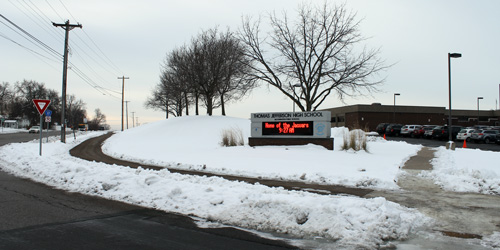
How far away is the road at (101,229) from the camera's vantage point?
4402 mm

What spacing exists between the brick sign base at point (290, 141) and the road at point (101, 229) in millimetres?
12577

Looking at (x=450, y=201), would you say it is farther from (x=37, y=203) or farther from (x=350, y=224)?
(x=37, y=203)

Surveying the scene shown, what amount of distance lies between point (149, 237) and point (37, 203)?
3600 mm

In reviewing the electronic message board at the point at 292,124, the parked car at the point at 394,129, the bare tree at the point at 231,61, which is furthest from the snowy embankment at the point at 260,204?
the parked car at the point at 394,129

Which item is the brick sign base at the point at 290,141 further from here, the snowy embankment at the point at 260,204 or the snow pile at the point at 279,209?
the snow pile at the point at 279,209

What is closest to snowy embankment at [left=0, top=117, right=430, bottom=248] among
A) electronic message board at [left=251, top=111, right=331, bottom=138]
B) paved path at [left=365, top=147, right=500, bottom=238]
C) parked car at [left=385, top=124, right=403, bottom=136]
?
paved path at [left=365, top=147, right=500, bottom=238]

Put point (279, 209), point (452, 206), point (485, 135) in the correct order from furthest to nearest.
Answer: point (485, 135) < point (452, 206) < point (279, 209)

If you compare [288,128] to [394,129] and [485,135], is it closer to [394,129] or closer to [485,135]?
[485,135]

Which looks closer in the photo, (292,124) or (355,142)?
(355,142)

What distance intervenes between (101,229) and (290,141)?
46.7ft

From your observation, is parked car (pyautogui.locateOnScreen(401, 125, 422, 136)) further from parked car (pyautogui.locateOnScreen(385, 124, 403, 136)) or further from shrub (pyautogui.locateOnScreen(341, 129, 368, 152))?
shrub (pyautogui.locateOnScreen(341, 129, 368, 152))

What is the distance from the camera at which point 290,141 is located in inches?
731

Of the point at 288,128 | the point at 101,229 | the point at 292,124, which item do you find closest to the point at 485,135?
the point at 292,124

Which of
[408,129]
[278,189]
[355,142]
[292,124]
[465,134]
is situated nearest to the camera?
[278,189]
